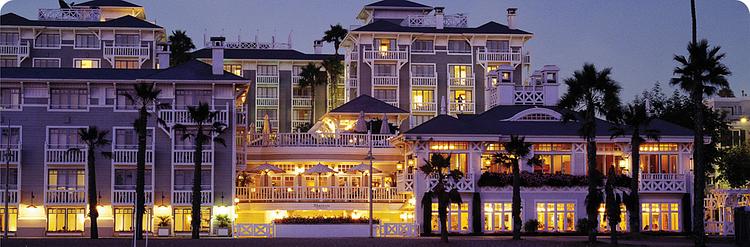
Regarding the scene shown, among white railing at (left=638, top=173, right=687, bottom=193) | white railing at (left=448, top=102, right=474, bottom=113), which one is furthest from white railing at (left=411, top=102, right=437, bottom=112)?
white railing at (left=638, top=173, right=687, bottom=193)

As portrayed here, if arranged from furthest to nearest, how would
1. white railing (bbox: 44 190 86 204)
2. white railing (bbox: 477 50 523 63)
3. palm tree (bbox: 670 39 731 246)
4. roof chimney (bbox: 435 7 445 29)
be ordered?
roof chimney (bbox: 435 7 445 29)
white railing (bbox: 477 50 523 63)
white railing (bbox: 44 190 86 204)
palm tree (bbox: 670 39 731 246)

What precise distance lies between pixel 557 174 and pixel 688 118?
80.6 ft

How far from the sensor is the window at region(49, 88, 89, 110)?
70062 mm

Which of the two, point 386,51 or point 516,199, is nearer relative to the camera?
point 516,199

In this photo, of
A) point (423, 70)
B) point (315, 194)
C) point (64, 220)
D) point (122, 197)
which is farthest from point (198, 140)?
point (423, 70)

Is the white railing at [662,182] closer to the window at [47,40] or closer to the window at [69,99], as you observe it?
the window at [69,99]

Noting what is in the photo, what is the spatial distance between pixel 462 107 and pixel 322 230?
36.8 metres

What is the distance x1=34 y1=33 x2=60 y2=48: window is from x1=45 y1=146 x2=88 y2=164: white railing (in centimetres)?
3263

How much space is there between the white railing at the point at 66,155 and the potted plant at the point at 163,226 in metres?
5.26

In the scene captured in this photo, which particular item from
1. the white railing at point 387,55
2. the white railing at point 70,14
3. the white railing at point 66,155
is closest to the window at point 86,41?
the white railing at point 70,14

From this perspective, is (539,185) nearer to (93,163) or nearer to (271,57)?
(93,163)

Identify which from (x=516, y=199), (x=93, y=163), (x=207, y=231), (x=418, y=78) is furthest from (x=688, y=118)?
(x=93, y=163)

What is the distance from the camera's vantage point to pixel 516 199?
62.5 meters

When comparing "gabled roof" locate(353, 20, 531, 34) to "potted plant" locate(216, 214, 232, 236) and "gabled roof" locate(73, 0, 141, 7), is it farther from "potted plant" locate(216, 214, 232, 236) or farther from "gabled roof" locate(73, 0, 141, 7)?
"potted plant" locate(216, 214, 232, 236)
